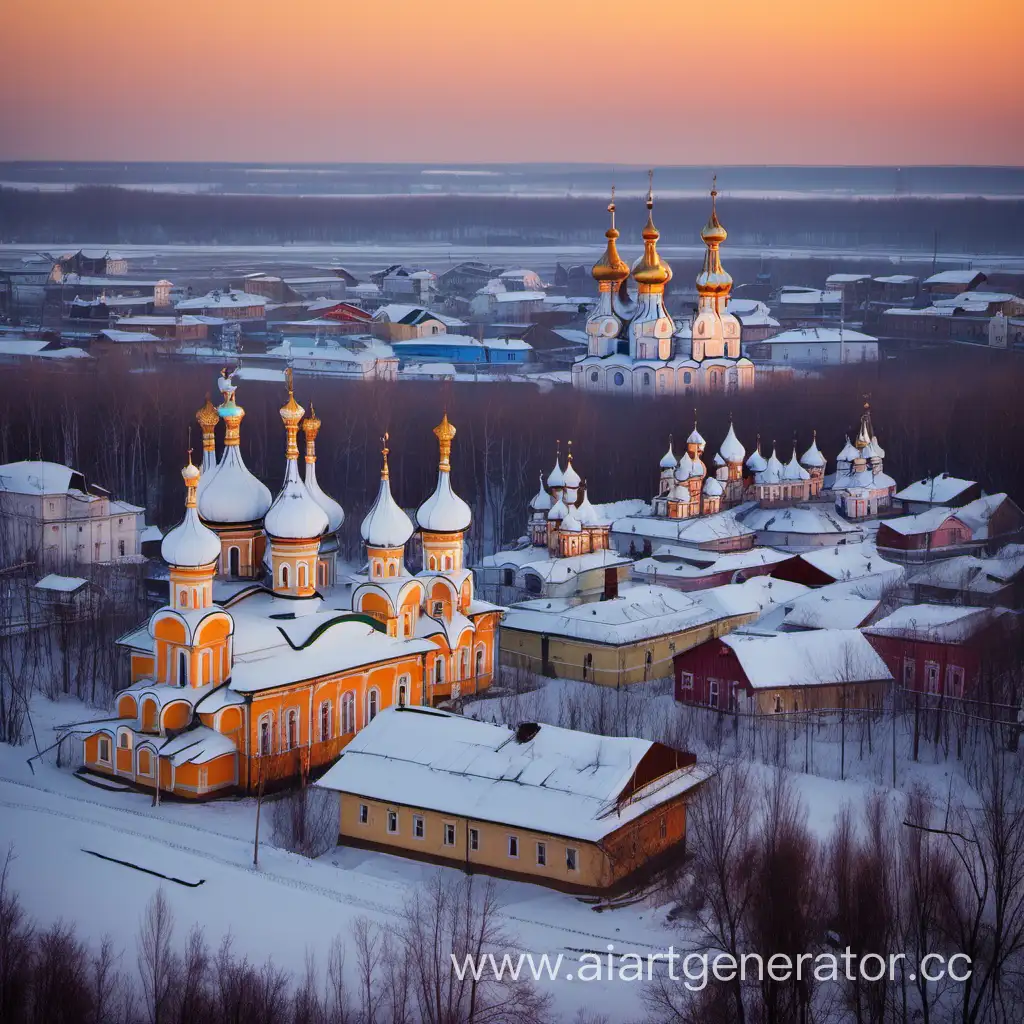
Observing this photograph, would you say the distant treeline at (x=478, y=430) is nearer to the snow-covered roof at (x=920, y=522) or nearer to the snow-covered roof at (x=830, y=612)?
the snow-covered roof at (x=920, y=522)

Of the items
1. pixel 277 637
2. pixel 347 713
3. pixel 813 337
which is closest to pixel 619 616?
pixel 347 713

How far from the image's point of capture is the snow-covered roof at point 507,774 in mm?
13555

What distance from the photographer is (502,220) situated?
93.4 m

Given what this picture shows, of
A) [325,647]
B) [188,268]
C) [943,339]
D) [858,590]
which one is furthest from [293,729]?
[188,268]

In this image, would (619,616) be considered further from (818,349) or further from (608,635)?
A: (818,349)

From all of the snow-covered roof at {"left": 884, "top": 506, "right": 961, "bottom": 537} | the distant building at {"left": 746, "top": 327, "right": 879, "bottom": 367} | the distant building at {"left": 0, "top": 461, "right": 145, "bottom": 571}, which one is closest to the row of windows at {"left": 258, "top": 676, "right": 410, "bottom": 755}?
the distant building at {"left": 0, "top": 461, "right": 145, "bottom": 571}

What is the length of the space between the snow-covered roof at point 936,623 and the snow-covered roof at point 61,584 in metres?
8.45

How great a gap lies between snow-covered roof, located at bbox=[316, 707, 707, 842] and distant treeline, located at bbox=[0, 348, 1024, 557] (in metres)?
10.6

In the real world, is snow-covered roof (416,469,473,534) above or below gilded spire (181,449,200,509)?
below

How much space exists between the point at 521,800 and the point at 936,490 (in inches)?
629

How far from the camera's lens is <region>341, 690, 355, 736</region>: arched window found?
54.7ft

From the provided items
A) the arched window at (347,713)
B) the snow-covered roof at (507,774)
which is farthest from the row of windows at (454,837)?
the arched window at (347,713)

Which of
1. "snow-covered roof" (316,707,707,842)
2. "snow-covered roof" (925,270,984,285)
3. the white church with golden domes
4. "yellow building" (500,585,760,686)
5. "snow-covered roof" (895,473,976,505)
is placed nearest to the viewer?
"snow-covered roof" (316,707,707,842)

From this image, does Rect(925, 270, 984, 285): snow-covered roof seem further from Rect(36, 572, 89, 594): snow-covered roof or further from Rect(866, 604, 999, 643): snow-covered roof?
Rect(36, 572, 89, 594): snow-covered roof
